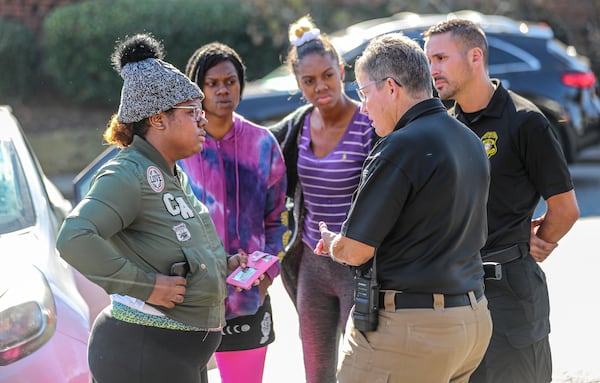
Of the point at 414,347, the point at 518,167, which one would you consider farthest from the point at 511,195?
the point at 414,347

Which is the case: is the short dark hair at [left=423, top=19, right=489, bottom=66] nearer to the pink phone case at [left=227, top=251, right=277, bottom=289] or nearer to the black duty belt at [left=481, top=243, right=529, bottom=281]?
the black duty belt at [left=481, top=243, right=529, bottom=281]

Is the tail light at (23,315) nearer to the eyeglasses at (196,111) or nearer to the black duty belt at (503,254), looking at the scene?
the eyeglasses at (196,111)

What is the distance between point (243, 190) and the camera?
13.5 ft

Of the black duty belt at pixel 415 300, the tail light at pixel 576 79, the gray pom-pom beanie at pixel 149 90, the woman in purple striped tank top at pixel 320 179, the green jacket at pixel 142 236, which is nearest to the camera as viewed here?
the green jacket at pixel 142 236

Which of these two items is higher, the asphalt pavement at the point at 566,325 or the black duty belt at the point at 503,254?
the black duty belt at the point at 503,254

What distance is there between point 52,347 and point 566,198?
217 cm

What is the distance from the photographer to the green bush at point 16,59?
14.4 metres

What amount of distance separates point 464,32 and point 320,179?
0.93m

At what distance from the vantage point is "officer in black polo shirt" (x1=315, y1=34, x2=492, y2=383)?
2.95 m

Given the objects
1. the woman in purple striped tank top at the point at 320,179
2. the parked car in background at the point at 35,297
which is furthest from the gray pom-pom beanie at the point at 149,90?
the woman in purple striped tank top at the point at 320,179

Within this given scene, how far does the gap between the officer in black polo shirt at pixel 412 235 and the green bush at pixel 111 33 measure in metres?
11.3

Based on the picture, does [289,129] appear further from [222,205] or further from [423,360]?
[423,360]

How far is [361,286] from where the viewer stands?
3.08 meters

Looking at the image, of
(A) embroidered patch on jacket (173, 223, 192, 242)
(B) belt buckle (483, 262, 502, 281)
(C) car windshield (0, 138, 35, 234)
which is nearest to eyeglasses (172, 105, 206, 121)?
(A) embroidered patch on jacket (173, 223, 192, 242)
